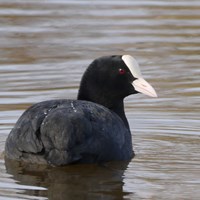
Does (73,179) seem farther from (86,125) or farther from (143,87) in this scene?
(143,87)

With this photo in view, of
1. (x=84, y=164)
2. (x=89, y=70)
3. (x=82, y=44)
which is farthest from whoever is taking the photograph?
(x=82, y=44)

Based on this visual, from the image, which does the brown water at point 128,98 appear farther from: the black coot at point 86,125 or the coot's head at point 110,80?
the coot's head at point 110,80

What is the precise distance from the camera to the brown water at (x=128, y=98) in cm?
736

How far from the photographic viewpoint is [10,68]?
11.5 meters

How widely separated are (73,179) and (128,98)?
9.13 feet

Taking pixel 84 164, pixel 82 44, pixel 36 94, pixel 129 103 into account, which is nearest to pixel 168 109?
pixel 129 103

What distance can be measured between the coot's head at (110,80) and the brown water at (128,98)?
45 cm

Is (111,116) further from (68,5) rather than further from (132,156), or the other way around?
(68,5)

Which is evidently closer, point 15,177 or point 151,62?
point 15,177

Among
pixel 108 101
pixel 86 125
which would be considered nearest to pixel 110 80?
pixel 108 101

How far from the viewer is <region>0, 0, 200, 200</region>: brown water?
7363mm

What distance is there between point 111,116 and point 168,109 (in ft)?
5.77

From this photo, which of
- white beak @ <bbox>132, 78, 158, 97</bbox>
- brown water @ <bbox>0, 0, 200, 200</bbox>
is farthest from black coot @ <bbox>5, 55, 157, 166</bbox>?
brown water @ <bbox>0, 0, 200, 200</bbox>

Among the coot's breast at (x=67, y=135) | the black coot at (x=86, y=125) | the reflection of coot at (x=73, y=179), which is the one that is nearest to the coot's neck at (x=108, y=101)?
the black coot at (x=86, y=125)
